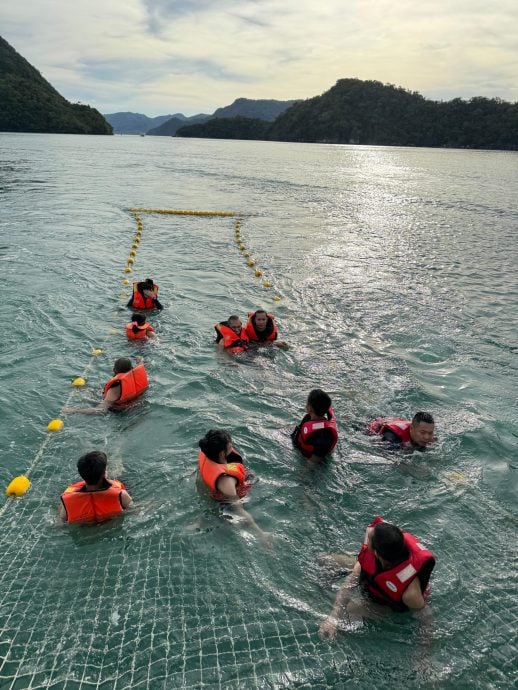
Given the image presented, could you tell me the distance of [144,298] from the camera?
37.6 feet

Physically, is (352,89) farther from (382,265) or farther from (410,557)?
(410,557)

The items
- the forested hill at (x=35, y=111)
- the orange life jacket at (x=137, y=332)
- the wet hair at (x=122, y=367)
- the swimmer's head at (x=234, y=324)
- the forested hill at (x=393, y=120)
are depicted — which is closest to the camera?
the wet hair at (x=122, y=367)

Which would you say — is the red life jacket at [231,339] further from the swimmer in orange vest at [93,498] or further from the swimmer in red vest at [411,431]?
the swimmer in orange vest at [93,498]

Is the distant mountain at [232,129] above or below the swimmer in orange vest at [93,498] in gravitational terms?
above

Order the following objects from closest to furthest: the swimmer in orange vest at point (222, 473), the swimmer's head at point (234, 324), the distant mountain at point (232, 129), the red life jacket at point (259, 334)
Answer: the swimmer in orange vest at point (222, 473)
the swimmer's head at point (234, 324)
the red life jacket at point (259, 334)
the distant mountain at point (232, 129)

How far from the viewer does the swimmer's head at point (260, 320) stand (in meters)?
9.44

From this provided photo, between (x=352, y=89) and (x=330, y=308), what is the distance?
493 ft

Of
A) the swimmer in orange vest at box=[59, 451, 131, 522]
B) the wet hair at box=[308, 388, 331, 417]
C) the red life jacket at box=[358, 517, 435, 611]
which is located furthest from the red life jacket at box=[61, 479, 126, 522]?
the red life jacket at box=[358, 517, 435, 611]

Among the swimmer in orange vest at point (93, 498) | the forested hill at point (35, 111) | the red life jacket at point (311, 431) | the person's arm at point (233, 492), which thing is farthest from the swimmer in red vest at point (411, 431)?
the forested hill at point (35, 111)

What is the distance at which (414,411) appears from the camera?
786 centimetres

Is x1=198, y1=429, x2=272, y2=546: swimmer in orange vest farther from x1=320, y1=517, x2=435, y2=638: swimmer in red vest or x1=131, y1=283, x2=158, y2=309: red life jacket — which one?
x1=131, y1=283, x2=158, y2=309: red life jacket

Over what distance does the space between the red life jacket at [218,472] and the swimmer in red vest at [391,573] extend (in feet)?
5.53

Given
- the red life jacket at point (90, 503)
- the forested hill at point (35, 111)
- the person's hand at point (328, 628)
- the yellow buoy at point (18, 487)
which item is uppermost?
the forested hill at point (35, 111)

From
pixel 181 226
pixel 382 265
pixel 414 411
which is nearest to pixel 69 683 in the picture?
pixel 414 411
